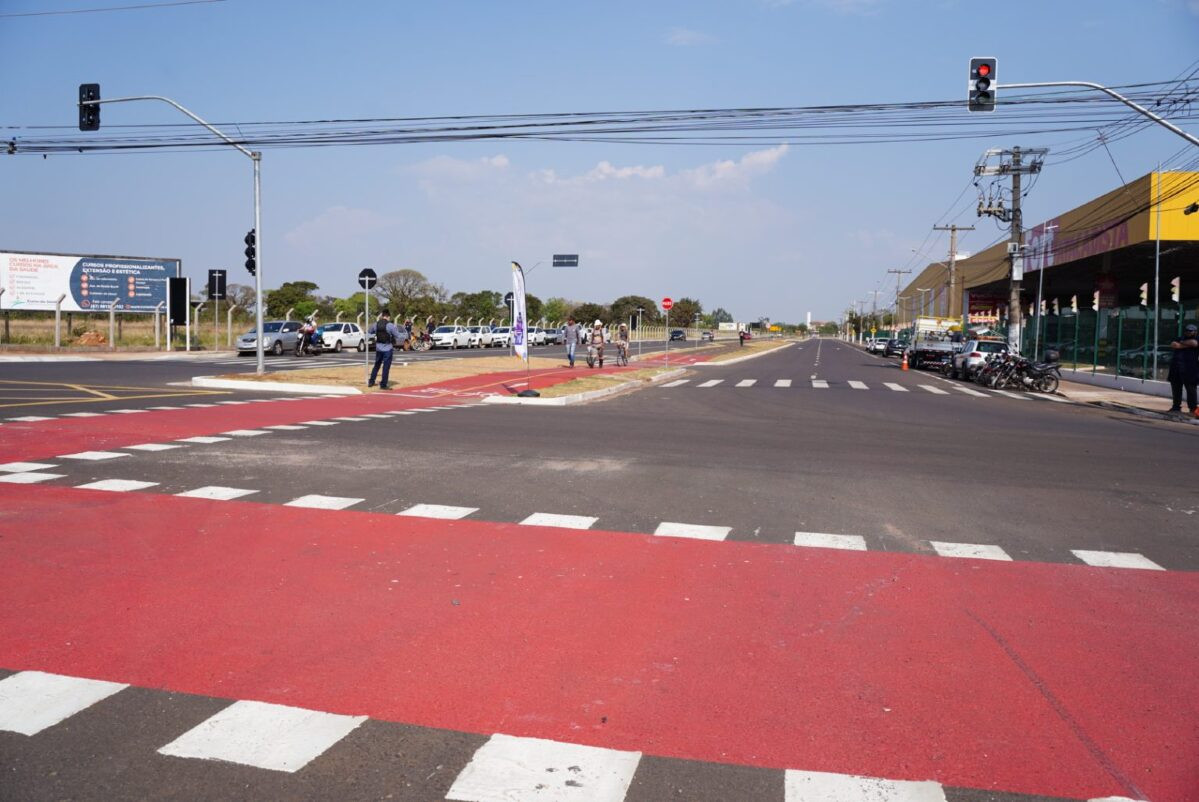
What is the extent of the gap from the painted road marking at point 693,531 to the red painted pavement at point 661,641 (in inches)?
11.8

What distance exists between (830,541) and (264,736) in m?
4.96

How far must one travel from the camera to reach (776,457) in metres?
12.6

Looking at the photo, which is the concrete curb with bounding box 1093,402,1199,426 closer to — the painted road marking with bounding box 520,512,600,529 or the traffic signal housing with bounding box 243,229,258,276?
the painted road marking with bounding box 520,512,600,529

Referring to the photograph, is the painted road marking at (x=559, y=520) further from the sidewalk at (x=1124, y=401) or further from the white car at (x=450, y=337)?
the white car at (x=450, y=337)

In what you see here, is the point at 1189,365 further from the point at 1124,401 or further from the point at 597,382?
the point at 597,382

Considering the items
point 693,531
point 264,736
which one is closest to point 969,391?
point 693,531

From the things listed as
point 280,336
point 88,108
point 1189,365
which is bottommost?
point 1189,365

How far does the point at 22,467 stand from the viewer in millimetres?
10352

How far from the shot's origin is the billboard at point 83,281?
42.2 metres

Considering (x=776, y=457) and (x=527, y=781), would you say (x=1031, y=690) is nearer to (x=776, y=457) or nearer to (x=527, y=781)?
(x=527, y=781)

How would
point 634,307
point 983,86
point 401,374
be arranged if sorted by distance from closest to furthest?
point 983,86
point 401,374
point 634,307

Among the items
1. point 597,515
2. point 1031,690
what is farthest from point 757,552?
point 1031,690

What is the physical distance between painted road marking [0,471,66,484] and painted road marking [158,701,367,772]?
6765 millimetres

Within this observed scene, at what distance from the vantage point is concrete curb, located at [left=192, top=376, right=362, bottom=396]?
73.8 ft
